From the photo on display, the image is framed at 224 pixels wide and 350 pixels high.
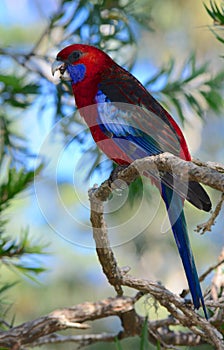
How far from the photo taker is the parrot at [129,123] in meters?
1.06

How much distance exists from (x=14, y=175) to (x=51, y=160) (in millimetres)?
68

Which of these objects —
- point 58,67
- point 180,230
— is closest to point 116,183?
point 180,230

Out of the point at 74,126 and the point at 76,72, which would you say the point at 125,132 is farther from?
the point at 76,72

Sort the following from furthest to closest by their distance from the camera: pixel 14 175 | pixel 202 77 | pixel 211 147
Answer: pixel 211 147 < pixel 202 77 < pixel 14 175

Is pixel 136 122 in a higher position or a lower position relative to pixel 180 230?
higher

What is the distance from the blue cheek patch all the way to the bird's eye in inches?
0.5

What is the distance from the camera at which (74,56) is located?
1403 millimetres

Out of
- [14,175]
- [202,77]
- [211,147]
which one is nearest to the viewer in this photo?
[14,175]

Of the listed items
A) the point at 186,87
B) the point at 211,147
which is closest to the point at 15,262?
the point at 186,87

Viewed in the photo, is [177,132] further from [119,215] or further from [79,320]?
[79,320]

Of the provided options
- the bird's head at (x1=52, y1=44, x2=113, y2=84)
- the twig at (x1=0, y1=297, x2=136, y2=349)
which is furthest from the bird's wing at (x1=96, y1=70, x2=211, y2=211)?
the twig at (x1=0, y1=297, x2=136, y2=349)

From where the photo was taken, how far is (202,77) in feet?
4.57

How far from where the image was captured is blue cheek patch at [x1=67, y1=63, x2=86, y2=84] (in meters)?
1.40

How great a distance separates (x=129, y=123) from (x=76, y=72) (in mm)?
280
